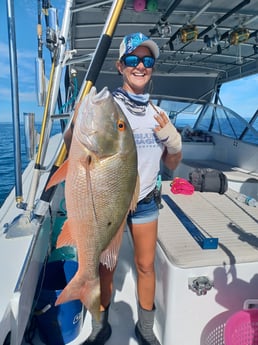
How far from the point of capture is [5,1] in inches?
65.2

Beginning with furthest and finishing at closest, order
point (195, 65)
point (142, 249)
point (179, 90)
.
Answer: point (179, 90), point (195, 65), point (142, 249)

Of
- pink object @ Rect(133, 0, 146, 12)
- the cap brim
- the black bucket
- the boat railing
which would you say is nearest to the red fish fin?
the black bucket

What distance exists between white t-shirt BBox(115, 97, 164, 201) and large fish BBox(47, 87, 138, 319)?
454 mm

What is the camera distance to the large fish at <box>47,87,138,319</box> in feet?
3.42

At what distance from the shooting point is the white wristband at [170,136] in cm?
149

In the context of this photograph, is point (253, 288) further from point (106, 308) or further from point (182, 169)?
point (182, 169)

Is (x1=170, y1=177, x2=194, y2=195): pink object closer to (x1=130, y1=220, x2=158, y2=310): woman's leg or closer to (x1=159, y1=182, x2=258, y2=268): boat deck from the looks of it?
(x1=159, y1=182, x2=258, y2=268): boat deck

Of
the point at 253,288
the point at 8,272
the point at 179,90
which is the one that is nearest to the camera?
the point at 8,272

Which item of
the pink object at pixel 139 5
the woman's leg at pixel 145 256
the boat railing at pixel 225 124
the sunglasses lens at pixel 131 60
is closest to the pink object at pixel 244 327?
the woman's leg at pixel 145 256

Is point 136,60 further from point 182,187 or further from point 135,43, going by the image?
point 182,187

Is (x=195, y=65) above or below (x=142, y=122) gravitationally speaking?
above

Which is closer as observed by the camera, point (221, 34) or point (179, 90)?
point (221, 34)

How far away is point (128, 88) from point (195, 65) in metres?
5.31

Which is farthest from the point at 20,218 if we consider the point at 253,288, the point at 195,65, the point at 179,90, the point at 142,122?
the point at 179,90
